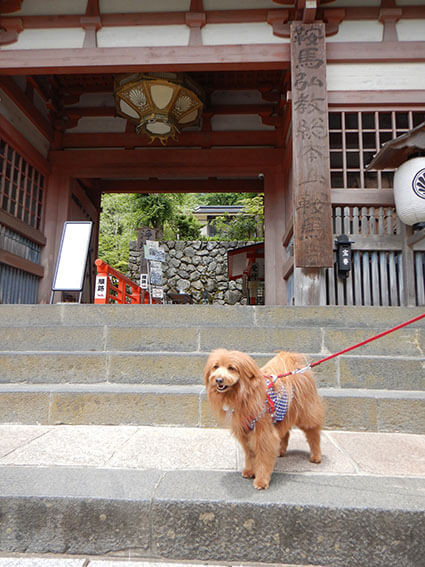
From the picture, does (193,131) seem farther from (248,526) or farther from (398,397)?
(248,526)

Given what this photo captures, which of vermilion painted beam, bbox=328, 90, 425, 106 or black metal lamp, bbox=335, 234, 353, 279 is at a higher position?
vermilion painted beam, bbox=328, 90, 425, 106

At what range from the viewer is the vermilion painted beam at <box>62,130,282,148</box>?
8.68m

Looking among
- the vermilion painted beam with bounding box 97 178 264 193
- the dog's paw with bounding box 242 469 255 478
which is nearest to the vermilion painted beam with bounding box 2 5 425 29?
the vermilion painted beam with bounding box 97 178 264 193

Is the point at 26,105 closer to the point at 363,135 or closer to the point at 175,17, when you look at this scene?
the point at 175,17

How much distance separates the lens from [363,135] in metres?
7.11

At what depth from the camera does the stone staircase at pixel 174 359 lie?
3.24 m

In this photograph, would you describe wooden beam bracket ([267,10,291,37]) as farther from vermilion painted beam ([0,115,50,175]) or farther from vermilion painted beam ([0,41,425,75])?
vermilion painted beam ([0,115,50,175])

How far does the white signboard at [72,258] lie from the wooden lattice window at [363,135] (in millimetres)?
4360

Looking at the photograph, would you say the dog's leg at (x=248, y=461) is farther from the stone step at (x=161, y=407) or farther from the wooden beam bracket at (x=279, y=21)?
the wooden beam bracket at (x=279, y=21)

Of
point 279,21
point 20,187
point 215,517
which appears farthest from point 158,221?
point 215,517

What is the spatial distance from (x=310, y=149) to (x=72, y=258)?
435 cm

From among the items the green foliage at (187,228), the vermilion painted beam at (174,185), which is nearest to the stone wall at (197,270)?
the green foliage at (187,228)

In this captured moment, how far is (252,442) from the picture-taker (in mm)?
2062

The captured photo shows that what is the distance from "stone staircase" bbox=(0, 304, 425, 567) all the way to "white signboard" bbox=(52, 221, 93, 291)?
6.90ft
